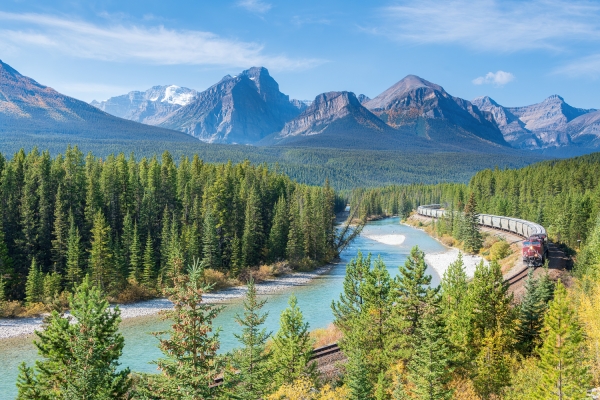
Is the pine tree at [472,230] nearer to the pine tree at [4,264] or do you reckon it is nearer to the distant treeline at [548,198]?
the distant treeline at [548,198]

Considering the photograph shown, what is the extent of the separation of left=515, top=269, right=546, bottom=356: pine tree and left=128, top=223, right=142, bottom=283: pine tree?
43.6 metres

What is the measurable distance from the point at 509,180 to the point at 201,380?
132 meters

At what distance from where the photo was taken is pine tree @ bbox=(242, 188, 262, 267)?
6950 cm

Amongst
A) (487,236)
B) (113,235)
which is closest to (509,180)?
(487,236)

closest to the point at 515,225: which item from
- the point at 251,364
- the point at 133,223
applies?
the point at 133,223

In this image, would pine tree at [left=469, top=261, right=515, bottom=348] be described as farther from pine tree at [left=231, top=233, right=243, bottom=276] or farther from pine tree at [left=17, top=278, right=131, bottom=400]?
pine tree at [left=231, top=233, right=243, bottom=276]

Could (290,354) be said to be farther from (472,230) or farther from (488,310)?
(472,230)

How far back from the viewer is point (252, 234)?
233ft

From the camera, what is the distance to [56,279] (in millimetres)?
51438

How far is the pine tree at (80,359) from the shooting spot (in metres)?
17.0

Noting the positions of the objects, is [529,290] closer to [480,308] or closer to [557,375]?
[480,308]

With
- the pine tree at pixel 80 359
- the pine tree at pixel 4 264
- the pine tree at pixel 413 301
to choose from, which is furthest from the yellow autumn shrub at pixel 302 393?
the pine tree at pixel 4 264

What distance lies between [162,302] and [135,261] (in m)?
6.55

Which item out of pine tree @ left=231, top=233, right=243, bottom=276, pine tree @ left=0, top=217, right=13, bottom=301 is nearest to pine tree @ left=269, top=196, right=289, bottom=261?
pine tree @ left=231, top=233, right=243, bottom=276
